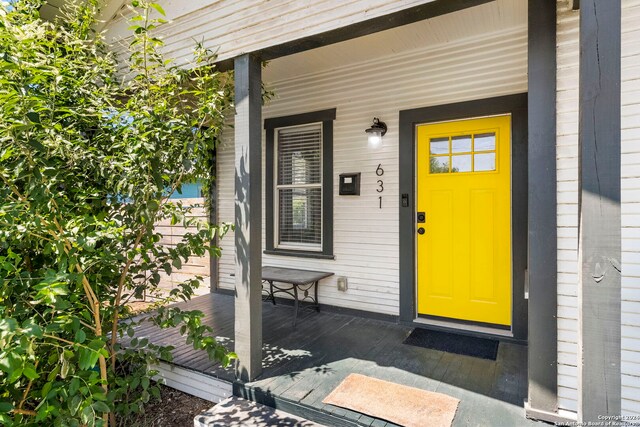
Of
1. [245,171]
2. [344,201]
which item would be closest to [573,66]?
[245,171]

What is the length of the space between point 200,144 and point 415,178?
2245 mm

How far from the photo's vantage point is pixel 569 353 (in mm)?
1960

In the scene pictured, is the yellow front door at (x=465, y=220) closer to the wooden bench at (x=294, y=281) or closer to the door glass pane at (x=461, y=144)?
the door glass pane at (x=461, y=144)

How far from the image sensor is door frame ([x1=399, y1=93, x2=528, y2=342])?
3088 millimetres

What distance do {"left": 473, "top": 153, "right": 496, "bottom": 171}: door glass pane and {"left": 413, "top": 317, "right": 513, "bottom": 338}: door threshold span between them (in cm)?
152

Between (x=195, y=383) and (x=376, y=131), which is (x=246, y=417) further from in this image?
(x=376, y=131)

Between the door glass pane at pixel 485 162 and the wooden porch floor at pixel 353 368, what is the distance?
162 centimetres

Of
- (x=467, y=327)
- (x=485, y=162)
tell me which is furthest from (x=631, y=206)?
(x=467, y=327)

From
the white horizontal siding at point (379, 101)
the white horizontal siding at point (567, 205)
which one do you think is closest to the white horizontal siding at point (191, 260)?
the white horizontal siding at point (379, 101)

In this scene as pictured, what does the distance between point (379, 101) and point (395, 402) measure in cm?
289

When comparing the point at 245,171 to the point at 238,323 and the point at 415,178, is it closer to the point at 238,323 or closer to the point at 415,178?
the point at 238,323

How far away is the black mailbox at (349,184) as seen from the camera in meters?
3.86

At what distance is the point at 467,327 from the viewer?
3.35 meters

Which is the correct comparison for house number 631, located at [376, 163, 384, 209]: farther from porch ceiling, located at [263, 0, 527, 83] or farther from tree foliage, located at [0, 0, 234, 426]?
tree foliage, located at [0, 0, 234, 426]
